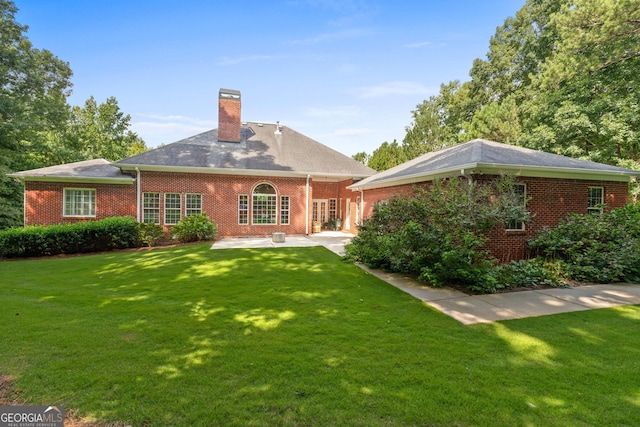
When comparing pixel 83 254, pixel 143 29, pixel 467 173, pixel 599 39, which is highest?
pixel 599 39

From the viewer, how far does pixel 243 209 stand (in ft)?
54.3

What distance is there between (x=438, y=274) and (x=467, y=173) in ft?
11.4

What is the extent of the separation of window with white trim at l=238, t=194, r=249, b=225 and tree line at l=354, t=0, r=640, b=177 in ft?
55.3

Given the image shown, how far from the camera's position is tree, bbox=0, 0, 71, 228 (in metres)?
16.2

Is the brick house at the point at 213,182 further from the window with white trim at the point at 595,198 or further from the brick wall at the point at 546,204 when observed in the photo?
the window with white trim at the point at 595,198

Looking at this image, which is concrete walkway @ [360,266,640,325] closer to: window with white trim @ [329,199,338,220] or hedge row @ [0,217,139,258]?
hedge row @ [0,217,139,258]

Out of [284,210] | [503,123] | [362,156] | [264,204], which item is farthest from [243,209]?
[362,156]

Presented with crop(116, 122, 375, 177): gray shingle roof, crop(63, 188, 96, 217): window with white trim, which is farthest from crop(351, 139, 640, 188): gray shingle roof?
crop(63, 188, 96, 217): window with white trim

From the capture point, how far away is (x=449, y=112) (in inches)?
1177

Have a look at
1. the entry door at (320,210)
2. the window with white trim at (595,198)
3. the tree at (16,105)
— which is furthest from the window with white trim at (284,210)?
the tree at (16,105)

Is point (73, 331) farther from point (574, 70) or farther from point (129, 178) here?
point (574, 70)

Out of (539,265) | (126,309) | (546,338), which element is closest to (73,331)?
(126,309)

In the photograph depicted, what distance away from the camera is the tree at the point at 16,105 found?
16.2 metres

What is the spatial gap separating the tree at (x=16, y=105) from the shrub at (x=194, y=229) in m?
10.7
